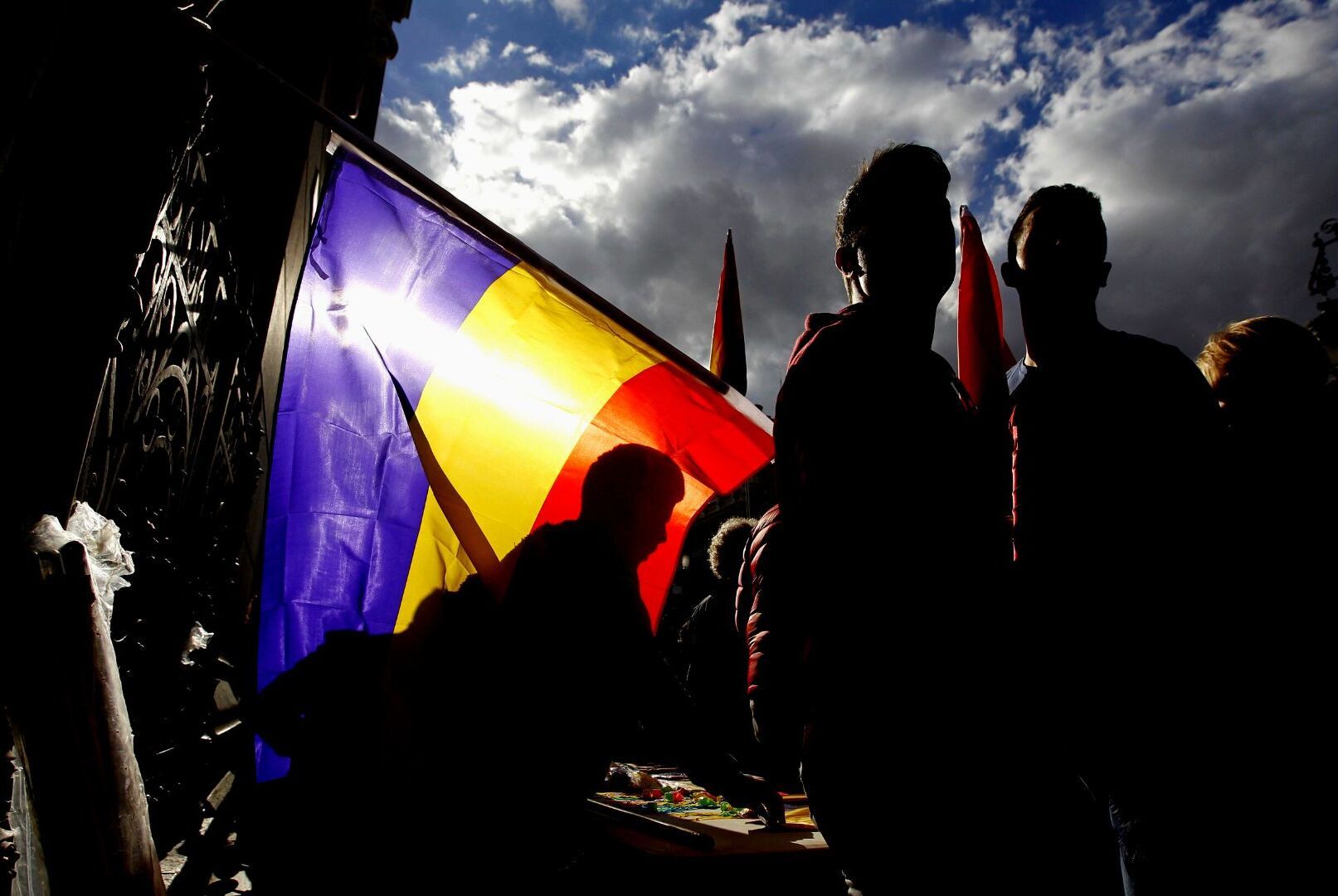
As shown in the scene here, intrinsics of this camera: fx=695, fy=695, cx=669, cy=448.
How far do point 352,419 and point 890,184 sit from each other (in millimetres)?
1745

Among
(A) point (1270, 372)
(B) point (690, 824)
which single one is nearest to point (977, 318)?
(A) point (1270, 372)

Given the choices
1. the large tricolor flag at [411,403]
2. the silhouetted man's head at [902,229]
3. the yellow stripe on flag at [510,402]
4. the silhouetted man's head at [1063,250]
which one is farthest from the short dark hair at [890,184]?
the yellow stripe on flag at [510,402]

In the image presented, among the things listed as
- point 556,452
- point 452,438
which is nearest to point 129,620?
point 452,438

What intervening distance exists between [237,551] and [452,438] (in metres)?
1.17

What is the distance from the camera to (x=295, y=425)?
2.21 meters

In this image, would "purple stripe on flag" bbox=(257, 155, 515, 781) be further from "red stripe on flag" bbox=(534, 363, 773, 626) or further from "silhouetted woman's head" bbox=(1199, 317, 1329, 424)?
"silhouetted woman's head" bbox=(1199, 317, 1329, 424)

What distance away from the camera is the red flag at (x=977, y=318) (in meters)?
3.58

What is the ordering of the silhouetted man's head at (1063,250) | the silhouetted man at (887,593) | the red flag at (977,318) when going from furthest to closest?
the red flag at (977,318), the silhouetted man's head at (1063,250), the silhouetted man at (887,593)

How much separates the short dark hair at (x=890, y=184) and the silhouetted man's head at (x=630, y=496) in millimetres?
1114

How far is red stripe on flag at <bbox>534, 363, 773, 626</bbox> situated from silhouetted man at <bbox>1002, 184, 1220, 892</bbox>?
1.16 meters

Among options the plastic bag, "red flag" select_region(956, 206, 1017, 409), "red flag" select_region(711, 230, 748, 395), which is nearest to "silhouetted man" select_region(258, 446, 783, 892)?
the plastic bag

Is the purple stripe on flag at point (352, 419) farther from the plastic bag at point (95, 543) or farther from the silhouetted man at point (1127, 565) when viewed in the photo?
the silhouetted man at point (1127, 565)

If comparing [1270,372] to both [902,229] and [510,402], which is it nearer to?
[902,229]

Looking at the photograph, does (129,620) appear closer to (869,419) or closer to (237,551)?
(237,551)
